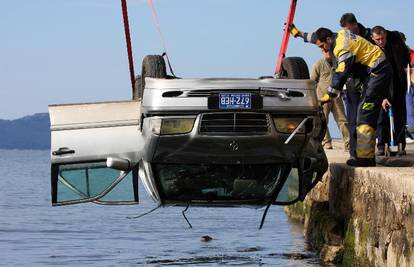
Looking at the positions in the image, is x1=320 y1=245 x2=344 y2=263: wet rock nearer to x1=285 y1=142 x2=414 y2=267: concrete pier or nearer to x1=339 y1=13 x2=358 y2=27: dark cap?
x1=285 y1=142 x2=414 y2=267: concrete pier

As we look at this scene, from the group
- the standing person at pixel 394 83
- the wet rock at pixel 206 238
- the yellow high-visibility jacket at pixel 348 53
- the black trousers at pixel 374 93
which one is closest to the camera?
the yellow high-visibility jacket at pixel 348 53

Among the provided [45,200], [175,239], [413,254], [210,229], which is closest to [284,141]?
[413,254]

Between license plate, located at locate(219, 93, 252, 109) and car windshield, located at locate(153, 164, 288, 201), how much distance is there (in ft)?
2.47

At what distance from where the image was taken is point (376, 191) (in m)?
10.8

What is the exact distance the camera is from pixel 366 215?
11.1 meters

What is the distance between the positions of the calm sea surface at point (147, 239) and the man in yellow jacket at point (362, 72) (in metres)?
1.78

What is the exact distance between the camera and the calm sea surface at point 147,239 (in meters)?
15.5

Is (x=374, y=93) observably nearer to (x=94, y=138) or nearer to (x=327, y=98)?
(x=327, y=98)

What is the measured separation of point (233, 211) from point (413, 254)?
1698 centimetres

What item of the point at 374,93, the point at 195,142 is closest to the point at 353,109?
the point at 374,93

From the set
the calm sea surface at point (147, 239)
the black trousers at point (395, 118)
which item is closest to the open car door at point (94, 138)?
the calm sea surface at point (147, 239)

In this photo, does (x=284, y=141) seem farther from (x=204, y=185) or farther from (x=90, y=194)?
(x=90, y=194)

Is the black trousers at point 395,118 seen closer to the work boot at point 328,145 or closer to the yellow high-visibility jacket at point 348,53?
the yellow high-visibility jacket at point 348,53

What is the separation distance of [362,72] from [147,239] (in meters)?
8.25
